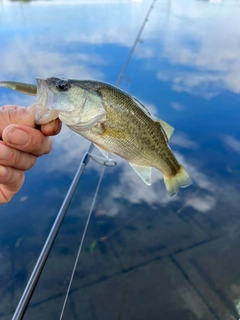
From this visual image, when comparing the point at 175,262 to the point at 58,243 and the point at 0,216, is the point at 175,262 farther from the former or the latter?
the point at 0,216

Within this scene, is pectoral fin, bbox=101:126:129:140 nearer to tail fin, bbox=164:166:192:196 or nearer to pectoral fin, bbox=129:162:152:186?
pectoral fin, bbox=129:162:152:186

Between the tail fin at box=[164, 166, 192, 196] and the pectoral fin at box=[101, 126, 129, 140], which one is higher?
the pectoral fin at box=[101, 126, 129, 140]

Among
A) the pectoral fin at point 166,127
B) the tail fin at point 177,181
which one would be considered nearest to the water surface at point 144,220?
the pectoral fin at point 166,127

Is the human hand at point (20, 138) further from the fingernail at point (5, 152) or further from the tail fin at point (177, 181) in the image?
the tail fin at point (177, 181)

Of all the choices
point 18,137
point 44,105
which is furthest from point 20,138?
point 44,105

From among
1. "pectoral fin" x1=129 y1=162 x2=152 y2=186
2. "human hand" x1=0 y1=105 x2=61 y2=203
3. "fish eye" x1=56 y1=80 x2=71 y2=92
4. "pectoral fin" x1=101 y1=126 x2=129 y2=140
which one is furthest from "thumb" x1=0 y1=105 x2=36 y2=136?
"pectoral fin" x1=129 y1=162 x2=152 y2=186

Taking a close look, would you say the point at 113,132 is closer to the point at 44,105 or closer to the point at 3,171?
the point at 44,105

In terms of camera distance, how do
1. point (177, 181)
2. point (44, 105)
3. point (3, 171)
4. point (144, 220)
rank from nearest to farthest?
point (44, 105), point (3, 171), point (177, 181), point (144, 220)
